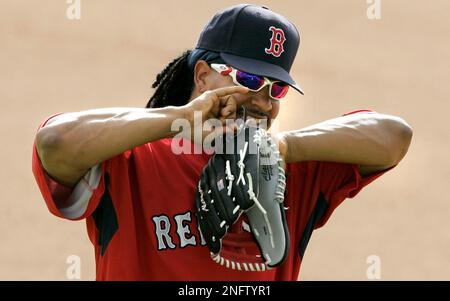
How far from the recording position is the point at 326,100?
20.1 feet

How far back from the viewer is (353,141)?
2.53 meters

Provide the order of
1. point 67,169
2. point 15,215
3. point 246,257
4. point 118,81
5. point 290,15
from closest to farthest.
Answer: point 67,169 → point 246,257 → point 15,215 → point 118,81 → point 290,15

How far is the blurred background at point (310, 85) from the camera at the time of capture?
Result: 18.0ft

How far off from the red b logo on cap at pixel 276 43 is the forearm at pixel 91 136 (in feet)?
1.43

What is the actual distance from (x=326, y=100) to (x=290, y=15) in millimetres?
648

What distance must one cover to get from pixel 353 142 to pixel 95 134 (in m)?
0.72

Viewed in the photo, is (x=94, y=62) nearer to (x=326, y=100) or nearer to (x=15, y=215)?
(x=15, y=215)

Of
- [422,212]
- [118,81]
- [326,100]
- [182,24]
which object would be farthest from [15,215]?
[422,212]

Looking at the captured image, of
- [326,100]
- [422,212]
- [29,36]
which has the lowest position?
[422,212]

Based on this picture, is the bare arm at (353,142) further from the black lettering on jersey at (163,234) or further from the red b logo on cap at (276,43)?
the black lettering on jersey at (163,234)
